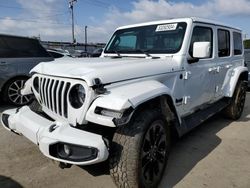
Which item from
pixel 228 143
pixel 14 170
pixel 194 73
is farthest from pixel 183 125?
pixel 14 170

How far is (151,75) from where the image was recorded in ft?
10.8

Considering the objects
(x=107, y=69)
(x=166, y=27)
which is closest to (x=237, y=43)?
(x=166, y=27)

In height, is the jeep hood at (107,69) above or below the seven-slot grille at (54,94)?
above

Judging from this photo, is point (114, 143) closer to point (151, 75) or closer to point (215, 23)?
point (151, 75)

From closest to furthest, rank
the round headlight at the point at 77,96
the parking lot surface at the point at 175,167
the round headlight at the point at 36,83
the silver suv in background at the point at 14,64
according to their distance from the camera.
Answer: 1. the round headlight at the point at 77,96
2. the parking lot surface at the point at 175,167
3. the round headlight at the point at 36,83
4. the silver suv in background at the point at 14,64

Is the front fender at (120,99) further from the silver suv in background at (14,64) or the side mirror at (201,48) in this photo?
the silver suv in background at (14,64)

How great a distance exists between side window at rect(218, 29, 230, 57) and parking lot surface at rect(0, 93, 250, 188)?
156 cm

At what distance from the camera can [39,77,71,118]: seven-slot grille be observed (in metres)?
2.83

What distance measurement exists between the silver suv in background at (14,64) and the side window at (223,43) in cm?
440

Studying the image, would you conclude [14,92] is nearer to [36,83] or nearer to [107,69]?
[36,83]

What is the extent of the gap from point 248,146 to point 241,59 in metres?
2.43

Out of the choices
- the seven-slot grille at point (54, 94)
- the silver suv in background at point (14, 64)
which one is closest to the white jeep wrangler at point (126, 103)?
the seven-slot grille at point (54, 94)

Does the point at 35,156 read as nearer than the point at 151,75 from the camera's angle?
No

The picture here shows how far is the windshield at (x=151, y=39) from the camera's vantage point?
4.00 m
